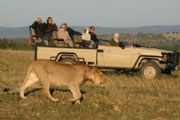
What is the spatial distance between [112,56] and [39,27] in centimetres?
289

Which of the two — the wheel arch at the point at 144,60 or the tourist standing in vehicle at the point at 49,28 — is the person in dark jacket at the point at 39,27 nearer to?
the tourist standing in vehicle at the point at 49,28

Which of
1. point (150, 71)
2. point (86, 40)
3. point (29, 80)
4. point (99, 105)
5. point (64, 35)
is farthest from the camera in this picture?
point (86, 40)

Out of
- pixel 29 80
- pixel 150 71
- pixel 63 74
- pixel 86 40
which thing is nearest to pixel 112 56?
pixel 86 40

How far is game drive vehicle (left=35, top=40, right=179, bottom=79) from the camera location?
1736 centimetres

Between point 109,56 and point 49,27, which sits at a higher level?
point 49,27

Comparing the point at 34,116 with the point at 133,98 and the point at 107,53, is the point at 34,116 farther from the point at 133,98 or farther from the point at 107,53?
the point at 107,53

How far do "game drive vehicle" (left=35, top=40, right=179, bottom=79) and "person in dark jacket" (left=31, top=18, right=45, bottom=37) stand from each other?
0.84 m

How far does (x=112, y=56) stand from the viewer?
17469 mm

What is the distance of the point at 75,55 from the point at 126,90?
472cm

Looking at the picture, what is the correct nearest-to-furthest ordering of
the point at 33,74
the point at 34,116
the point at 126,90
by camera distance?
the point at 34,116
the point at 33,74
the point at 126,90

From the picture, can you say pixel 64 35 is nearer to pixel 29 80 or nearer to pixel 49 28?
pixel 49 28

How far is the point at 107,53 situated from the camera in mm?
17391

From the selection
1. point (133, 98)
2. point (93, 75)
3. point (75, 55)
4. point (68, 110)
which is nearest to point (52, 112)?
point (68, 110)

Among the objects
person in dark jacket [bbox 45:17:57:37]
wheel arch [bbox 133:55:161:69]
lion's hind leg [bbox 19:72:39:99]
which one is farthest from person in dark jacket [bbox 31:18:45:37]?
lion's hind leg [bbox 19:72:39:99]
